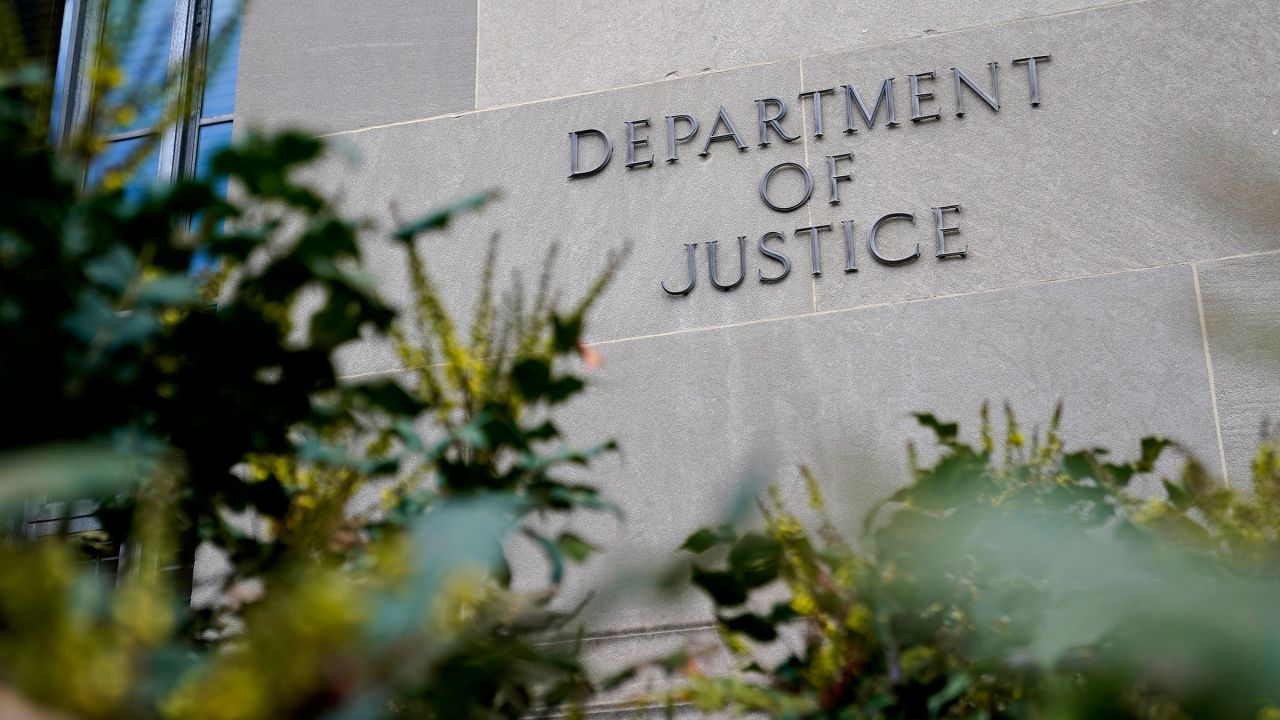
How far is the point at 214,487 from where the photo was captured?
4.59ft

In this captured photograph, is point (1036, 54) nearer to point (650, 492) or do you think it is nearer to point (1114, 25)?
point (1114, 25)

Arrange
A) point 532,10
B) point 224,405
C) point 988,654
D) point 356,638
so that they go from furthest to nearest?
point 532,10, point 988,654, point 224,405, point 356,638

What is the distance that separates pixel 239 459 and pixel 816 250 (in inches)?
106

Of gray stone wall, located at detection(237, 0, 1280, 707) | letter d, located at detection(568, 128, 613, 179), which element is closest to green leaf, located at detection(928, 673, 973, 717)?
gray stone wall, located at detection(237, 0, 1280, 707)

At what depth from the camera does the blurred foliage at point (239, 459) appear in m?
0.72

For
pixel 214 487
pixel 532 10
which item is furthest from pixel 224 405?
pixel 532 10

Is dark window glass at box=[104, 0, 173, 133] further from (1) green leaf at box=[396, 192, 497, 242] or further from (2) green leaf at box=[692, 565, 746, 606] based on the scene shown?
(2) green leaf at box=[692, 565, 746, 606]

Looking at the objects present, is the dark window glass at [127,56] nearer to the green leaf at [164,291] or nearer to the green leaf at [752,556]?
the green leaf at [164,291]

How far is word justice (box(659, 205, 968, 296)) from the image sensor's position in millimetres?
3836

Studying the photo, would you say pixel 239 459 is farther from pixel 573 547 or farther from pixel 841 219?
pixel 841 219

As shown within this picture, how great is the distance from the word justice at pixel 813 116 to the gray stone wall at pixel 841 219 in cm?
2

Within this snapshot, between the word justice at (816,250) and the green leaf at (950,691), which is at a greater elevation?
the word justice at (816,250)

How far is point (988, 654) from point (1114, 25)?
3.03 m

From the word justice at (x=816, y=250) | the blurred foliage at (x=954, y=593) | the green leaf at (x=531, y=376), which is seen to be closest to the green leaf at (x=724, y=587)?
the blurred foliage at (x=954, y=593)
